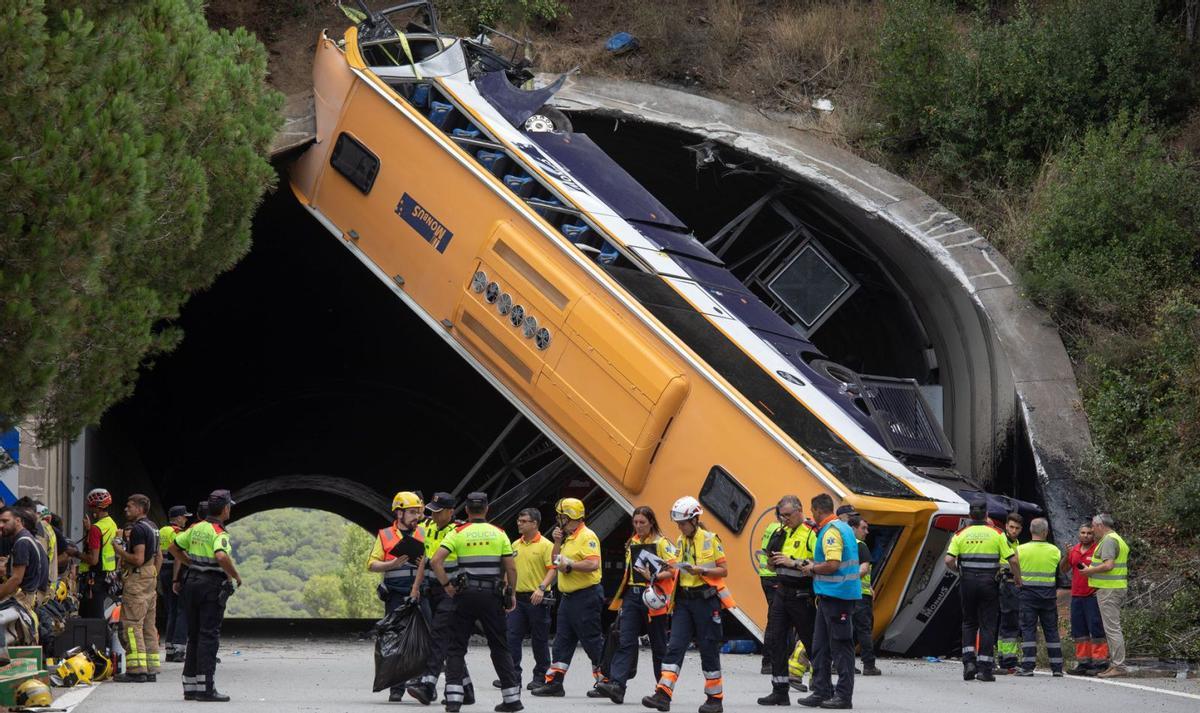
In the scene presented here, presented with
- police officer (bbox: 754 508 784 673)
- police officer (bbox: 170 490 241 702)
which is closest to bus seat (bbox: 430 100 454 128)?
police officer (bbox: 754 508 784 673)

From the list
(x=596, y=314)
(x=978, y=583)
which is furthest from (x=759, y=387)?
(x=978, y=583)

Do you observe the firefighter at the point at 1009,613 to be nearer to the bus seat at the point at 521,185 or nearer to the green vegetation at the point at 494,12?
the bus seat at the point at 521,185

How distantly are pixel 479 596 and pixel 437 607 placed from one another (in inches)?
19.6

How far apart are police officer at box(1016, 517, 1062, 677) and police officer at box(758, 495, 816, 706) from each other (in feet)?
12.3

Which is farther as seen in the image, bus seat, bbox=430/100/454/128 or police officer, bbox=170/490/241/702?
bus seat, bbox=430/100/454/128

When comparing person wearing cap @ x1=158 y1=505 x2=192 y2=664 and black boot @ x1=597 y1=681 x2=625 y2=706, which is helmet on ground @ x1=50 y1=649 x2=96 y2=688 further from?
black boot @ x1=597 y1=681 x2=625 y2=706

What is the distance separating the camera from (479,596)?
35.4ft

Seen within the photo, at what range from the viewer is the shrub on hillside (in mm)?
18672

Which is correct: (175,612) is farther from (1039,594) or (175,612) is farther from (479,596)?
(1039,594)

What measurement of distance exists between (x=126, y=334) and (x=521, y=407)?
4713 millimetres

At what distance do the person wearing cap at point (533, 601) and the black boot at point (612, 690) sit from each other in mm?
856

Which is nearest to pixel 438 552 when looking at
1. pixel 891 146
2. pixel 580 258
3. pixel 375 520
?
pixel 580 258

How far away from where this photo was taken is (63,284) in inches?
392

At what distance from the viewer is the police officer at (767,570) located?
12.0 metres
